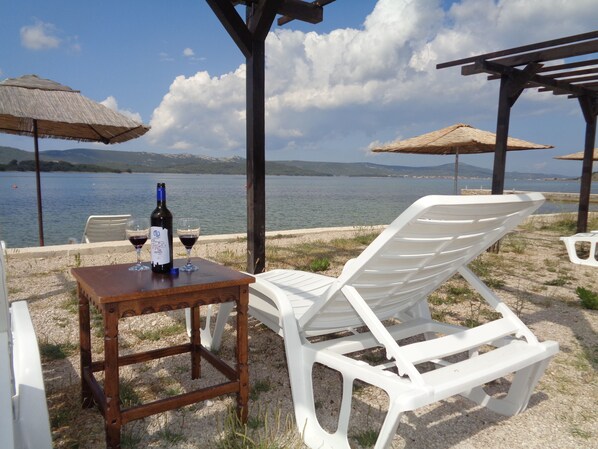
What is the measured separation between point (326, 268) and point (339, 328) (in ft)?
10.1

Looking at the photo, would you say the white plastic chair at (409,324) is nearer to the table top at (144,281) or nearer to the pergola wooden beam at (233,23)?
the table top at (144,281)

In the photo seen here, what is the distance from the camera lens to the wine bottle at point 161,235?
6.29 feet

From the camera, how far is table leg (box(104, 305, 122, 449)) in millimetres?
1661

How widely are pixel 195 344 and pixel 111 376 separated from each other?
0.85 m

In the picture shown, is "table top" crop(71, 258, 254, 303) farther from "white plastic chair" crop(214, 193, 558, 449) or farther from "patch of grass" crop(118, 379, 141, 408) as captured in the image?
"patch of grass" crop(118, 379, 141, 408)

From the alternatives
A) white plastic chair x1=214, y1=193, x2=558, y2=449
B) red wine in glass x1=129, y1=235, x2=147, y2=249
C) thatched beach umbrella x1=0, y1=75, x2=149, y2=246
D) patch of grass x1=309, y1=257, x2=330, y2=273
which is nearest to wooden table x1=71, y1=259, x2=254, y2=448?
red wine in glass x1=129, y1=235, x2=147, y2=249

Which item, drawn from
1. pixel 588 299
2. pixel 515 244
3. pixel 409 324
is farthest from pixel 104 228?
pixel 515 244

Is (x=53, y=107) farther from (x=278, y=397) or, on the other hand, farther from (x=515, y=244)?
(x=515, y=244)

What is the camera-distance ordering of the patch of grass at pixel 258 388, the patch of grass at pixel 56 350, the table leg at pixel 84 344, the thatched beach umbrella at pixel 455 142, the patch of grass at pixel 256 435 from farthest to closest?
the thatched beach umbrella at pixel 455 142 → the patch of grass at pixel 56 350 → the patch of grass at pixel 258 388 → the table leg at pixel 84 344 → the patch of grass at pixel 256 435

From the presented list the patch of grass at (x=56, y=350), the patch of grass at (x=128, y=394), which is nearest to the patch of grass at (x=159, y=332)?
the patch of grass at (x=56, y=350)

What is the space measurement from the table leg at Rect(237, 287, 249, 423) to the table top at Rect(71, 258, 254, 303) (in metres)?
0.09

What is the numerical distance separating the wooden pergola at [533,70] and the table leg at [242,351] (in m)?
5.17

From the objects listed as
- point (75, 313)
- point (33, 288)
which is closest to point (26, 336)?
point (75, 313)

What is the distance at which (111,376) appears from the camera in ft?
5.61
